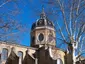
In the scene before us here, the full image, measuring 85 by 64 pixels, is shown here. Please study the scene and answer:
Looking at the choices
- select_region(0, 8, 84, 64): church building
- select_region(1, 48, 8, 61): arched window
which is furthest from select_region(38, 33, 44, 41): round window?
select_region(1, 48, 8, 61): arched window

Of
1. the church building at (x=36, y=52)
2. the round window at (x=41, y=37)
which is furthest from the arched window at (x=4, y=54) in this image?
the round window at (x=41, y=37)

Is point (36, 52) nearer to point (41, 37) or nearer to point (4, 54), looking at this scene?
point (41, 37)

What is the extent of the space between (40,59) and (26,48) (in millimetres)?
3575

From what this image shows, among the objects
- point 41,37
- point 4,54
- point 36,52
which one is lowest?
point 4,54

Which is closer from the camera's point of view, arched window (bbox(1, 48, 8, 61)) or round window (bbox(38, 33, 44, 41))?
arched window (bbox(1, 48, 8, 61))

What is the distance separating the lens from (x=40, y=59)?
49125mm

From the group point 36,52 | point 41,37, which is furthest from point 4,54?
point 41,37

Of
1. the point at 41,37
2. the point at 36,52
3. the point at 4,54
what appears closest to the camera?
the point at 4,54

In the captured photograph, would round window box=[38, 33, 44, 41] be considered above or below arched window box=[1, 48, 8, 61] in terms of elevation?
above

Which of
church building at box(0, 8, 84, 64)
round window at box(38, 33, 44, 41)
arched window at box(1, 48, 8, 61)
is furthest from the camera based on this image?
round window at box(38, 33, 44, 41)

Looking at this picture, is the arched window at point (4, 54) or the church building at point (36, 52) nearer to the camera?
the church building at point (36, 52)

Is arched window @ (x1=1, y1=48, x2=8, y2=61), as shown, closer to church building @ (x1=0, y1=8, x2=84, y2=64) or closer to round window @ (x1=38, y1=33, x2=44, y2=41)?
church building @ (x1=0, y1=8, x2=84, y2=64)

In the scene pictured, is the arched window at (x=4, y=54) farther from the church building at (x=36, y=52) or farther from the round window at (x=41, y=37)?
the round window at (x=41, y=37)

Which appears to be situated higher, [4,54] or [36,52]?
[36,52]
